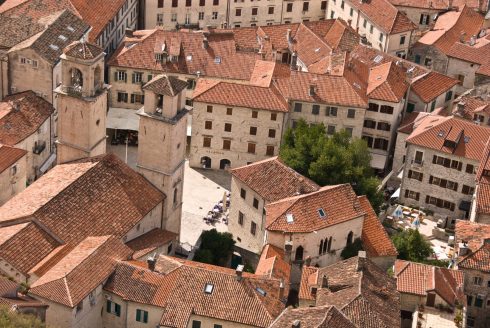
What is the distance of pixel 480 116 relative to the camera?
123625mm

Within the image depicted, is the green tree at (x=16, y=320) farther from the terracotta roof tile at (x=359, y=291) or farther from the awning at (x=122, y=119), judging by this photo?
the awning at (x=122, y=119)

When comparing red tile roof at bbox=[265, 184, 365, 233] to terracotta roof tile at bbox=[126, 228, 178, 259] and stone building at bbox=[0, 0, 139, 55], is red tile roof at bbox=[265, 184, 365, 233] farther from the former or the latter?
stone building at bbox=[0, 0, 139, 55]

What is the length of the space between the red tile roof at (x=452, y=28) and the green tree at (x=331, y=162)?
2955cm

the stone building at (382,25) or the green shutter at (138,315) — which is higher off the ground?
the stone building at (382,25)

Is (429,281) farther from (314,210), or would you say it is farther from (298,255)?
(314,210)

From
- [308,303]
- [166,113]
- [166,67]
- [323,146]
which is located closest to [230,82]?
[166,67]

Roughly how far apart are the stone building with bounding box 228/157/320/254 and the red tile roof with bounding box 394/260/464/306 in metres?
12.0

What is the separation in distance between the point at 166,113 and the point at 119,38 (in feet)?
138

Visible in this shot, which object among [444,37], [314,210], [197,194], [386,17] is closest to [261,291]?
[314,210]

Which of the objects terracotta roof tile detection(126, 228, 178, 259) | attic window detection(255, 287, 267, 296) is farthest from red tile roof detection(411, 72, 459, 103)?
attic window detection(255, 287, 267, 296)

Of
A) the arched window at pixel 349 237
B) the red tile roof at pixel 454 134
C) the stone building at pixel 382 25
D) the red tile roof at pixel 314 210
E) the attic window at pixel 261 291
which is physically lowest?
the arched window at pixel 349 237

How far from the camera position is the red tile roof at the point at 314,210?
3969 inches

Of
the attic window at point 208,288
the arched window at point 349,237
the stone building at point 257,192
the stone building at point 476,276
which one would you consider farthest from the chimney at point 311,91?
the attic window at point 208,288

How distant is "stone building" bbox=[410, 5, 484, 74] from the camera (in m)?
140
